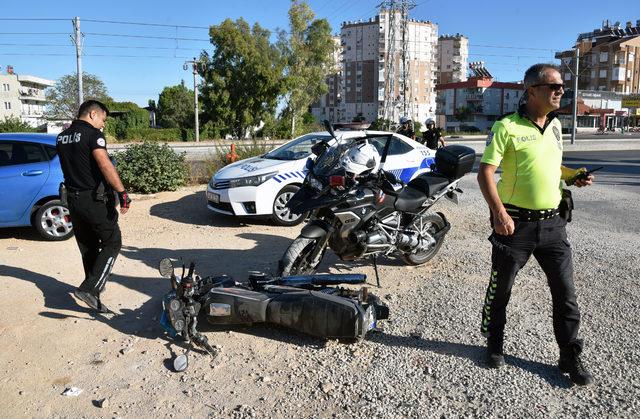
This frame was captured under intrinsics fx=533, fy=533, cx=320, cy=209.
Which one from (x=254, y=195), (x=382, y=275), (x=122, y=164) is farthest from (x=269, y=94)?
(x=382, y=275)

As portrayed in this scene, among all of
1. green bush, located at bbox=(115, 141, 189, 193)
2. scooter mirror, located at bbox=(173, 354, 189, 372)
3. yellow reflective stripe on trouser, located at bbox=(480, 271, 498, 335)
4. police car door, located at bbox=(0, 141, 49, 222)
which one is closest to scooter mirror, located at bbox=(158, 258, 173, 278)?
scooter mirror, located at bbox=(173, 354, 189, 372)

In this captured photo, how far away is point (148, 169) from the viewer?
10852 millimetres

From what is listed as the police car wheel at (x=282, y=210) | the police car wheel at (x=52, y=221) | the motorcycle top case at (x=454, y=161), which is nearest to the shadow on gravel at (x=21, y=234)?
the police car wheel at (x=52, y=221)

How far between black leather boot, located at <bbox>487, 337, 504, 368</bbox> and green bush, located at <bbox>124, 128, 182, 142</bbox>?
41118 mm

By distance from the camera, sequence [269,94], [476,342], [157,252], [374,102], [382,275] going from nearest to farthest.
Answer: [476,342] < [382,275] < [157,252] < [269,94] < [374,102]

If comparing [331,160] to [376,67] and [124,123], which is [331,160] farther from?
[376,67]

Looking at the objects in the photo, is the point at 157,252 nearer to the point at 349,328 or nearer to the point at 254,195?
the point at 254,195

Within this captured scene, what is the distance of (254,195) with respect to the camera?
8.27m

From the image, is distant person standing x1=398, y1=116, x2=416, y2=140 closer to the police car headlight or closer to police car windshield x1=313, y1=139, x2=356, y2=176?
the police car headlight

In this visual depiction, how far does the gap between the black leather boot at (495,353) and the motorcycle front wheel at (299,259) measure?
6.28 ft

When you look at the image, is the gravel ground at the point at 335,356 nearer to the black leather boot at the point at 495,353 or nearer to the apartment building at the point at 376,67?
the black leather boot at the point at 495,353

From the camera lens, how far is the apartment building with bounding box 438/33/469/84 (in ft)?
411

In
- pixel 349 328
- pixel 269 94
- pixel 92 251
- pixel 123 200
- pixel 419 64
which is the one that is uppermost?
pixel 419 64

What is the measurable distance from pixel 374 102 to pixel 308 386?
104 m
